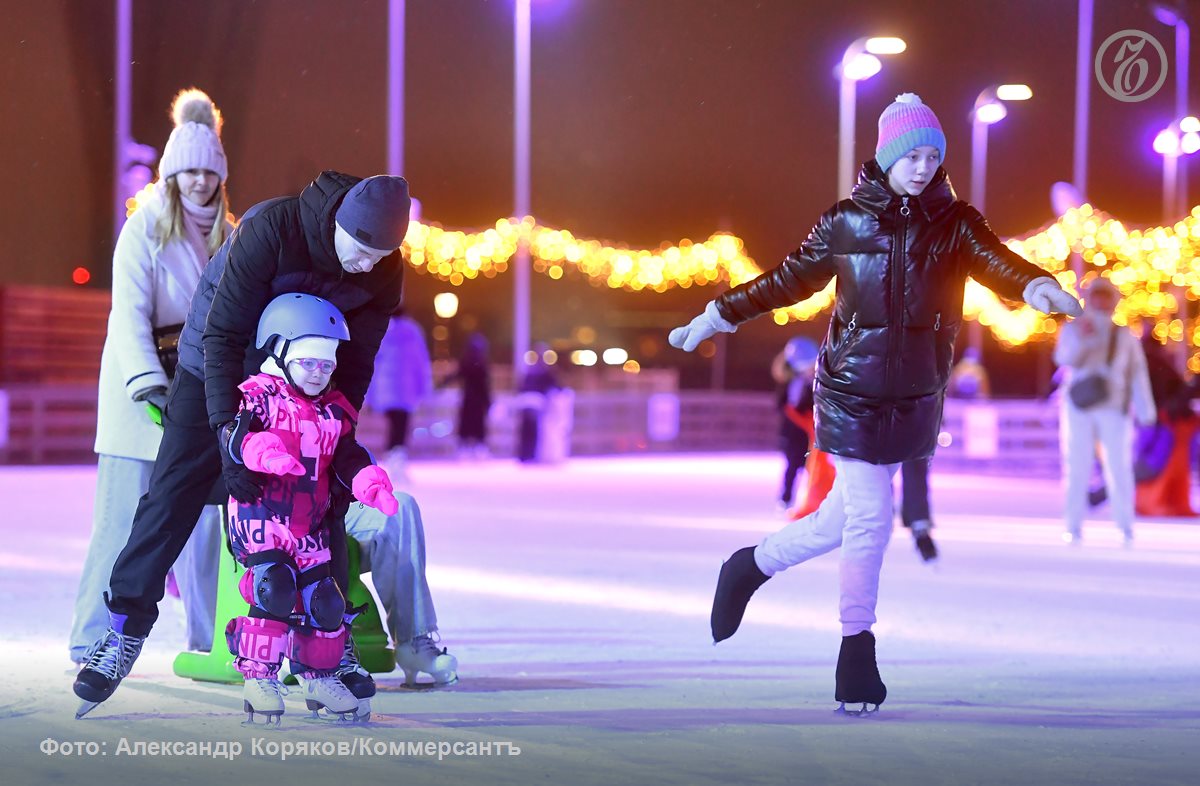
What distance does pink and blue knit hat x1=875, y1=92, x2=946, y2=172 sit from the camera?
15.7 ft

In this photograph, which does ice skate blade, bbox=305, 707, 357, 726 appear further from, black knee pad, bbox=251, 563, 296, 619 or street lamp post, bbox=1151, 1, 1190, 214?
street lamp post, bbox=1151, 1, 1190, 214

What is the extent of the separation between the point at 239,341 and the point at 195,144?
1080 mm

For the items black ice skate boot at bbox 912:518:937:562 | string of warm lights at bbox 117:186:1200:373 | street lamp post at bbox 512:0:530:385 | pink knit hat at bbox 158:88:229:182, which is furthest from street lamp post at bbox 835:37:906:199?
pink knit hat at bbox 158:88:229:182

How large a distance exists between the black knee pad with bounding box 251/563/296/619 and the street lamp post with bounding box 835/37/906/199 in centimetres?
1646

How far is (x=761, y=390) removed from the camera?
160 feet

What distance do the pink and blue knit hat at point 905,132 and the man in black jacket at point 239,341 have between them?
1.33m

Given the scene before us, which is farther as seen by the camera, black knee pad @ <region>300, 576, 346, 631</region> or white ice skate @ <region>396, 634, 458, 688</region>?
white ice skate @ <region>396, 634, 458, 688</region>

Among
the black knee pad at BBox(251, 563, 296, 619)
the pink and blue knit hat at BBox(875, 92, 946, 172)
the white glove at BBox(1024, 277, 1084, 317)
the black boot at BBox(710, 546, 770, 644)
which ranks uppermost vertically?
the pink and blue knit hat at BBox(875, 92, 946, 172)

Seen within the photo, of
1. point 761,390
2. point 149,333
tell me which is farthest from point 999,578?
point 761,390

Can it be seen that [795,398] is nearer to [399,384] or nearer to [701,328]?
[399,384]

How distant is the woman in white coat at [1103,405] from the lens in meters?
10.9

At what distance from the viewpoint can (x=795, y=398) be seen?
1274 centimetres

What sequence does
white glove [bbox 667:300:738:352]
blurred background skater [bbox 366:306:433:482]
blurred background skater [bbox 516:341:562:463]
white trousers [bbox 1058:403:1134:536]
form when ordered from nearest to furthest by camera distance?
1. white glove [bbox 667:300:738:352]
2. white trousers [bbox 1058:403:1134:536]
3. blurred background skater [bbox 366:306:433:482]
4. blurred background skater [bbox 516:341:562:463]

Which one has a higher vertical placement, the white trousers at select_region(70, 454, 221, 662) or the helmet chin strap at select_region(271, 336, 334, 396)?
the helmet chin strap at select_region(271, 336, 334, 396)
